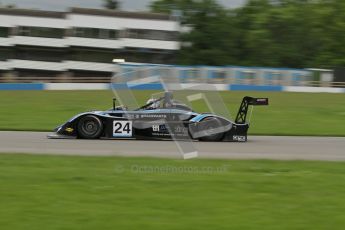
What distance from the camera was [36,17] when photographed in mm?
55625

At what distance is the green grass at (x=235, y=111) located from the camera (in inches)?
647

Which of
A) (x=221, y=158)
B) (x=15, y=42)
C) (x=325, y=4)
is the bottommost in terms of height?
(x=221, y=158)

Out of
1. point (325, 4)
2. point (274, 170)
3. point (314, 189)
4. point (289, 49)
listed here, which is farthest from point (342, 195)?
point (325, 4)

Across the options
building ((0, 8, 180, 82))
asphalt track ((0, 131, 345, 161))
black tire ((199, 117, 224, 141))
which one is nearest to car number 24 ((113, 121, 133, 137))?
asphalt track ((0, 131, 345, 161))

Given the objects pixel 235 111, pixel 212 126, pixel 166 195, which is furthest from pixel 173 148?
pixel 235 111

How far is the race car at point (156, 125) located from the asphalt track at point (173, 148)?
0.35 metres

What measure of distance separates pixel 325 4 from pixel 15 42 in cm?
3766

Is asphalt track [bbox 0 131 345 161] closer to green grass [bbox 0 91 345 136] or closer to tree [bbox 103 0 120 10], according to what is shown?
green grass [bbox 0 91 345 136]

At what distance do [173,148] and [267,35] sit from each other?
184ft

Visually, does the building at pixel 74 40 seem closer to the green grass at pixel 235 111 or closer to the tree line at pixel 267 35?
the tree line at pixel 267 35

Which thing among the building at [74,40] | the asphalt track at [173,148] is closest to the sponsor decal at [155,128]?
the asphalt track at [173,148]

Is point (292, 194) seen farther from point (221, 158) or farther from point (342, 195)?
point (221, 158)

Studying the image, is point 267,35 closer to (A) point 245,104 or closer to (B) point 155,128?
Result: (A) point 245,104

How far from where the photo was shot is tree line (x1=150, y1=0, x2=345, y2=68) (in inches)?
2527
